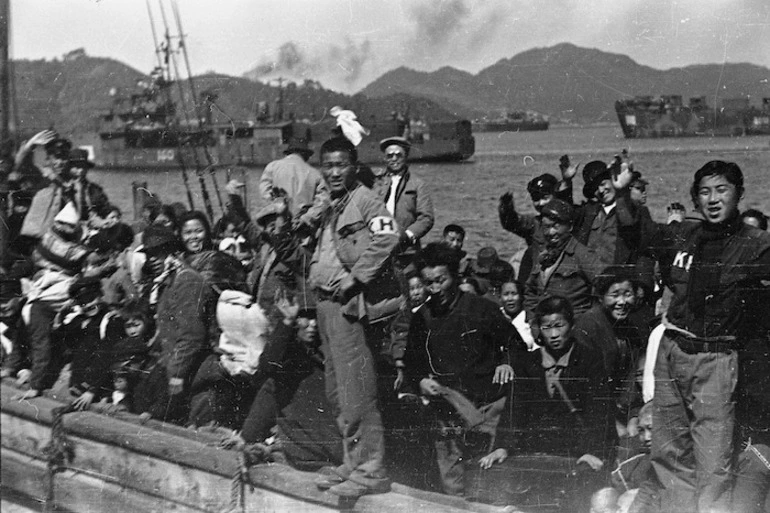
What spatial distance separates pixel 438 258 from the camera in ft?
14.3

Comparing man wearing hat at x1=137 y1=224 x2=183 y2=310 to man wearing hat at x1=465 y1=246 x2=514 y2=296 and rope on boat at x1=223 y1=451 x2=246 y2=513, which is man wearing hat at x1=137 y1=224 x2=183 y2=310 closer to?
rope on boat at x1=223 y1=451 x2=246 y2=513

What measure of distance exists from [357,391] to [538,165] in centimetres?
189

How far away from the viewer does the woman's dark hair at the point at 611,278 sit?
14.4 ft

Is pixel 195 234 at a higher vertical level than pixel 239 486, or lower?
higher

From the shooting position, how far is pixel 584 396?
164 inches

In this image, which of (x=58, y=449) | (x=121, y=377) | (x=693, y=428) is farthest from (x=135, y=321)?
(x=693, y=428)

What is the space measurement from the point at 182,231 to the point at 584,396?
2.34 m

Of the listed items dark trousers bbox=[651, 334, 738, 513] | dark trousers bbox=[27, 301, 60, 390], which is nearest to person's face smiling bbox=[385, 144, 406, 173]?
dark trousers bbox=[651, 334, 738, 513]

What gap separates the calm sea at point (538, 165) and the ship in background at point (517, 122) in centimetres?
4

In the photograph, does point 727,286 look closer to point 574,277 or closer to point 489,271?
point 574,277

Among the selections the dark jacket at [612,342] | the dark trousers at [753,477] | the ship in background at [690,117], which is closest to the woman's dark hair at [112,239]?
the dark jacket at [612,342]

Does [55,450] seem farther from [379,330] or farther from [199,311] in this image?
[379,330]

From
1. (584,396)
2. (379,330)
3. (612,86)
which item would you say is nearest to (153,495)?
(379,330)

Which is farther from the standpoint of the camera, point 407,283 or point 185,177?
point 185,177
